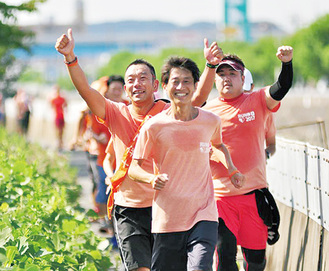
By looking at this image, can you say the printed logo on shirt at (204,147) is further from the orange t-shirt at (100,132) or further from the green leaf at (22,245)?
the orange t-shirt at (100,132)

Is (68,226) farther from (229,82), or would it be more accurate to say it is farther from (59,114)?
(59,114)

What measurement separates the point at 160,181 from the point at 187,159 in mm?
300

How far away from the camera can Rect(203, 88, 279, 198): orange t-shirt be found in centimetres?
679

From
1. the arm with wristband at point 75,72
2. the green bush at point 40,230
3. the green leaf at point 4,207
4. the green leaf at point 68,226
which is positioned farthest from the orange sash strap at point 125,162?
the green leaf at point 4,207

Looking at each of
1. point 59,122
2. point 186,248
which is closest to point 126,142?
point 186,248

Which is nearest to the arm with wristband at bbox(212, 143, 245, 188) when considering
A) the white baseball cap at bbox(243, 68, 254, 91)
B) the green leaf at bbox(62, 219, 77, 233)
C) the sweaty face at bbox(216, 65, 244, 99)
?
the sweaty face at bbox(216, 65, 244, 99)

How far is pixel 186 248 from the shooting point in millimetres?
5676

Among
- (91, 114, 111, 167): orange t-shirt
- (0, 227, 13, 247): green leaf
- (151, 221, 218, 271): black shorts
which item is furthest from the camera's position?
(91, 114, 111, 167): orange t-shirt

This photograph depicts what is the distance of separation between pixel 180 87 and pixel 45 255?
1.39 metres

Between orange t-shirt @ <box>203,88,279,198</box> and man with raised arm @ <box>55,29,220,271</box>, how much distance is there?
0.69m

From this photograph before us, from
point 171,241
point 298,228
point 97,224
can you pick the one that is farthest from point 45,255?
point 97,224

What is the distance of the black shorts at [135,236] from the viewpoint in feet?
20.1

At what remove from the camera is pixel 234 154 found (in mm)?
6793

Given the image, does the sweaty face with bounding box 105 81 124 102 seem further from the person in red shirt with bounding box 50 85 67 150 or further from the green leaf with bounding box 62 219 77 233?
the person in red shirt with bounding box 50 85 67 150
